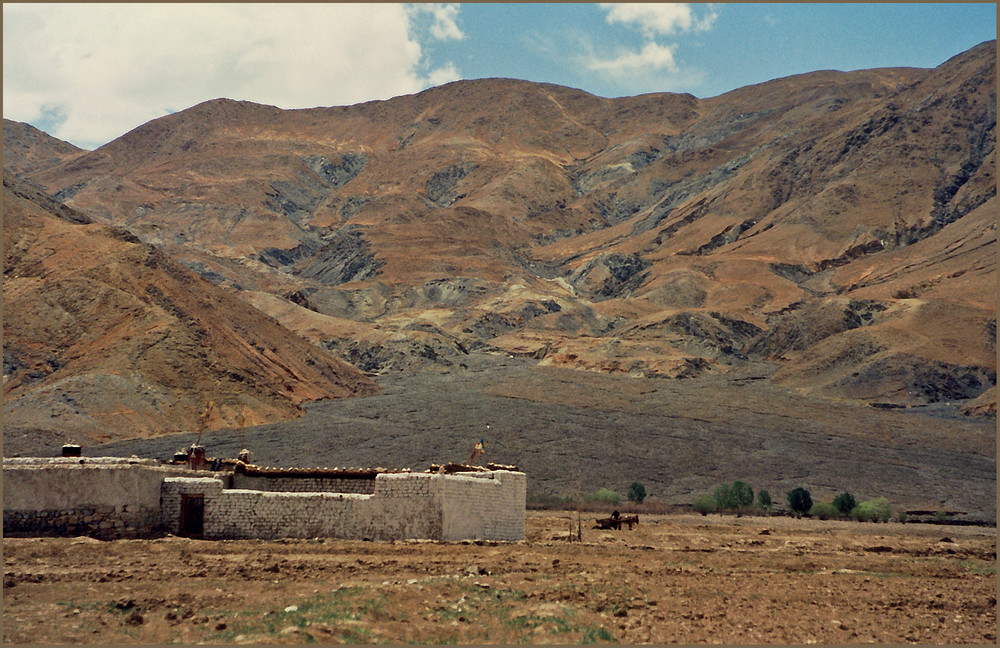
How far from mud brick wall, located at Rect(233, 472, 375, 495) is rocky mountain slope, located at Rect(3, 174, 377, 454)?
25787 millimetres

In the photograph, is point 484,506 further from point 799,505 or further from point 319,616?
point 799,505

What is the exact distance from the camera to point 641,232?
144 m

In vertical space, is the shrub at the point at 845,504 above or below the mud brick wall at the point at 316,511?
below

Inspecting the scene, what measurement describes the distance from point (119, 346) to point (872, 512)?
132ft

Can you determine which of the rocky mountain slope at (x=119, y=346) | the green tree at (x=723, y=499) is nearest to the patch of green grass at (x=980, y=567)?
the green tree at (x=723, y=499)

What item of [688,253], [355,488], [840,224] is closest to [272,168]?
[688,253]

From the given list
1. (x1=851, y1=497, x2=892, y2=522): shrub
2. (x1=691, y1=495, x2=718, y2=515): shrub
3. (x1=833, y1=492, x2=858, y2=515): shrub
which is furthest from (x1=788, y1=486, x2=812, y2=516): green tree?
(x1=691, y1=495, x2=718, y2=515): shrub

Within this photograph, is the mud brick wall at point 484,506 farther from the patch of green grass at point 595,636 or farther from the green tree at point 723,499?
the green tree at point 723,499

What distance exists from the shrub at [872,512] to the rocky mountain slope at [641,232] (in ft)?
107

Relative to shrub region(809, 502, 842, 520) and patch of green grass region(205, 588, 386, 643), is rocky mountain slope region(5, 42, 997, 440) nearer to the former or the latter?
shrub region(809, 502, 842, 520)

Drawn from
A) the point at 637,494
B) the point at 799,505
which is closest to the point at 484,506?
the point at 637,494

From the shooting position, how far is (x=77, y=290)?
5675 centimetres

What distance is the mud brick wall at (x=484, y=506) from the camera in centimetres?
1888

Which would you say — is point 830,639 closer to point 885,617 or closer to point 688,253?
point 885,617
